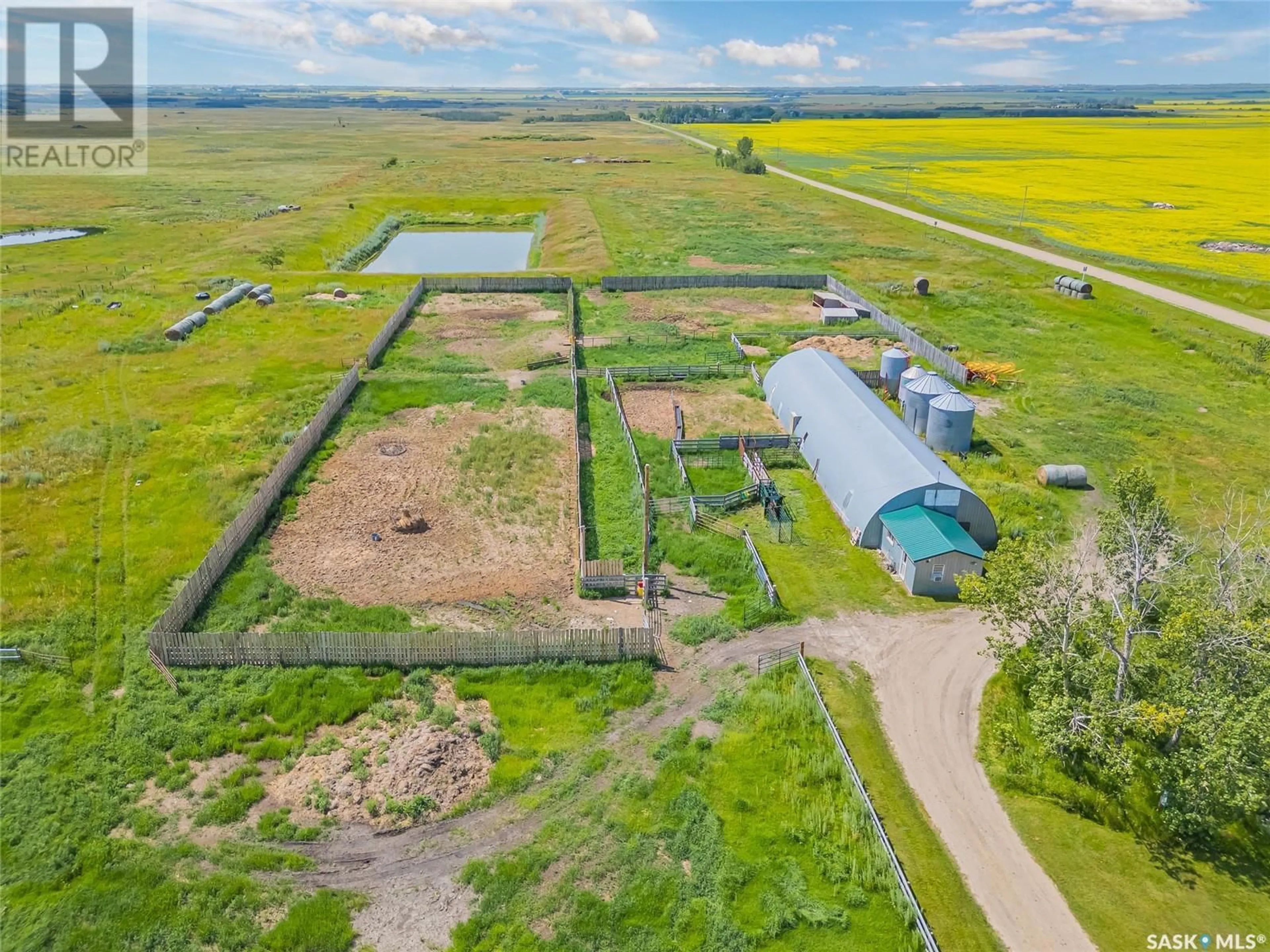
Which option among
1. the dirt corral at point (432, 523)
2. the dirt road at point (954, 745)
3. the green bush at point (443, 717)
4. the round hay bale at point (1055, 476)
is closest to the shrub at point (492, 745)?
the green bush at point (443, 717)

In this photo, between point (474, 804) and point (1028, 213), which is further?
point (1028, 213)

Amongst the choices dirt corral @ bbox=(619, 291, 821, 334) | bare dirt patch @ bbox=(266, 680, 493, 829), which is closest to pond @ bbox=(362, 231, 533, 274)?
→ dirt corral @ bbox=(619, 291, 821, 334)

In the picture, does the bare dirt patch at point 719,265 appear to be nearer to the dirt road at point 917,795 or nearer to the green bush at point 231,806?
the dirt road at point 917,795

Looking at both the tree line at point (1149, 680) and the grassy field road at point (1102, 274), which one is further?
the grassy field road at point (1102, 274)

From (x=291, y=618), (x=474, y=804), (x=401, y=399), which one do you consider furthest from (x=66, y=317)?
(x=474, y=804)

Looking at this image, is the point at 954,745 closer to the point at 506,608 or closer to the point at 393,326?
the point at 506,608

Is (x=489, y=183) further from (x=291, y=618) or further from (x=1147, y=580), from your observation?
(x=1147, y=580)

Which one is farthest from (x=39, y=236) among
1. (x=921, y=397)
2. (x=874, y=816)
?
(x=874, y=816)
